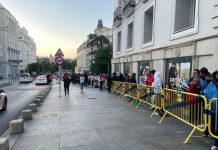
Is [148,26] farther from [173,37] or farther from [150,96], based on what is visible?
[150,96]

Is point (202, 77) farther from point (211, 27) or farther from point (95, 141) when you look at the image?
point (95, 141)

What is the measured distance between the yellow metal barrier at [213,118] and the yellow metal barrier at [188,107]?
114 mm

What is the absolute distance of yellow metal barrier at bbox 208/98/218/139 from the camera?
489cm

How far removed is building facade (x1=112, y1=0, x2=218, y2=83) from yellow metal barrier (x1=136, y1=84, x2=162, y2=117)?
1.63 m

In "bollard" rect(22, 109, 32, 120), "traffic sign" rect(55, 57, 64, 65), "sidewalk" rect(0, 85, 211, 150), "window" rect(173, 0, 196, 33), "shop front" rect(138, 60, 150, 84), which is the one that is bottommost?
"sidewalk" rect(0, 85, 211, 150)

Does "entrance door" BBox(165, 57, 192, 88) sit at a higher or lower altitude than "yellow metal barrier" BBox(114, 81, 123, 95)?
higher

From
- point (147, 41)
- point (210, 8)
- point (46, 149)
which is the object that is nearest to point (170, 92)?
point (210, 8)

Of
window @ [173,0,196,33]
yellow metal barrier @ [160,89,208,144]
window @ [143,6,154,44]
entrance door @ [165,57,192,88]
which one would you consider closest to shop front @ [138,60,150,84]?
window @ [143,6,154,44]

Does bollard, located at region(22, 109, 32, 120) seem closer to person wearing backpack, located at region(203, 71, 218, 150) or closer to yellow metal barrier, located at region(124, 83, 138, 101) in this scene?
yellow metal barrier, located at region(124, 83, 138, 101)

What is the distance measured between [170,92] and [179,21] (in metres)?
5.11

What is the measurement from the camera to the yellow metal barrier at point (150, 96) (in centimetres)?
838

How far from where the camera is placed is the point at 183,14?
429 inches

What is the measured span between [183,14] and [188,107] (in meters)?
6.39

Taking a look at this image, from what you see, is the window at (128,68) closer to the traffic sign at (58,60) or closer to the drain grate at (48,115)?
the traffic sign at (58,60)
